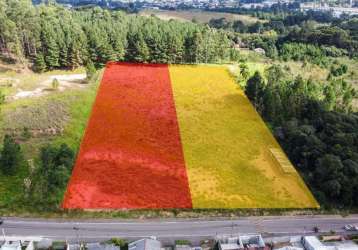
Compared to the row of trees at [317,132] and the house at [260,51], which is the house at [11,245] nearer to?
the row of trees at [317,132]

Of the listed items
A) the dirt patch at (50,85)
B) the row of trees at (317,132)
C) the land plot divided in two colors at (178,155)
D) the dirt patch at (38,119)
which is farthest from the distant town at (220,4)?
the dirt patch at (38,119)

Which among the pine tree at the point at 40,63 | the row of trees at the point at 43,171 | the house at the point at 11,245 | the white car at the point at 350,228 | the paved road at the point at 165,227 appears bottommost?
the white car at the point at 350,228

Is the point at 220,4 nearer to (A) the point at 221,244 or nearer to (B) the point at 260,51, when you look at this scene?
(B) the point at 260,51

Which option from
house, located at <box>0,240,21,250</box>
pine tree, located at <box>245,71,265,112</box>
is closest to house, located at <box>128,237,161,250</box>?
house, located at <box>0,240,21,250</box>

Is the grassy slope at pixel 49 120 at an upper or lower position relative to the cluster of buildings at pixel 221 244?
upper

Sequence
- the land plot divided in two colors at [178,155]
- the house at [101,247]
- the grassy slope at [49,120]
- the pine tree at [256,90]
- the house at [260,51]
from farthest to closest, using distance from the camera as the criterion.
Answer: the house at [260,51] → the pine tree at [256,90] → the grassy slope at [49,120] → the land plot divided in two colors at [178,155] → the house at [101,247]

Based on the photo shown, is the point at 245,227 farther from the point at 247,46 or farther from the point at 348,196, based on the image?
the point at 247,46

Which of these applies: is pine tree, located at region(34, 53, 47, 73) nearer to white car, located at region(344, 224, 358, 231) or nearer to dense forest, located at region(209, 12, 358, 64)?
dense forest, located at region(209, 12, 358, 64)
